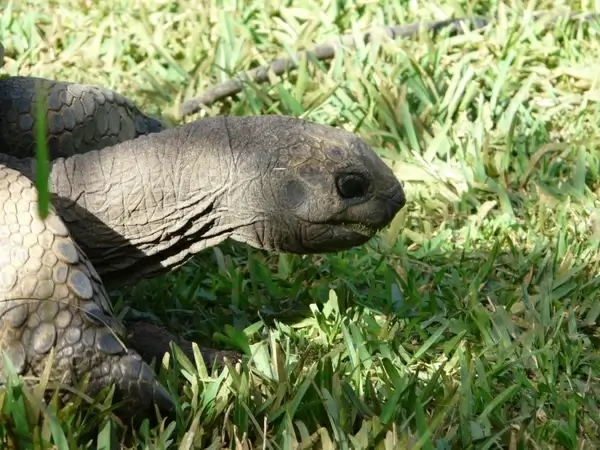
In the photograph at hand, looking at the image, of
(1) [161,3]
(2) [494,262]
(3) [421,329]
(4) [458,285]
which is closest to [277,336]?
(3) [421,329]

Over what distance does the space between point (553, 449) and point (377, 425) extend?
416mm

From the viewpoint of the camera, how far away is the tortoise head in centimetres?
268

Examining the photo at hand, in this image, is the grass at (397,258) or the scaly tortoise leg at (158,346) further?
the scaly tortoise leg at (158,346)

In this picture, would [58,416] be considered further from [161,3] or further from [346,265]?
[161,3]

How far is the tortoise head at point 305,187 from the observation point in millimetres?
2684

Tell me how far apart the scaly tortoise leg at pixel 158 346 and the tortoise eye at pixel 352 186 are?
20.7 inches

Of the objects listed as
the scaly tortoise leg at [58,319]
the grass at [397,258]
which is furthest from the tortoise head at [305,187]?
the scaly tortoise leg at [58,319]

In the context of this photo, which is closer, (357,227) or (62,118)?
(357,227)

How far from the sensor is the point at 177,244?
2.84 meters

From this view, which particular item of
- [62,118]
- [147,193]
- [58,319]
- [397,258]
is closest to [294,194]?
[147,193]

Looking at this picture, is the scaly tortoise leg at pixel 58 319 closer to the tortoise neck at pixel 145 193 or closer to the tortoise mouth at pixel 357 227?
the tortoise neck at pixel 145 193

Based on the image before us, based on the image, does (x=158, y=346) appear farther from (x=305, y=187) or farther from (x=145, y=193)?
(x=305, y=187)

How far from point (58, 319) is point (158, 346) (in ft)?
1.82

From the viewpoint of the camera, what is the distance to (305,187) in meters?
2.69
